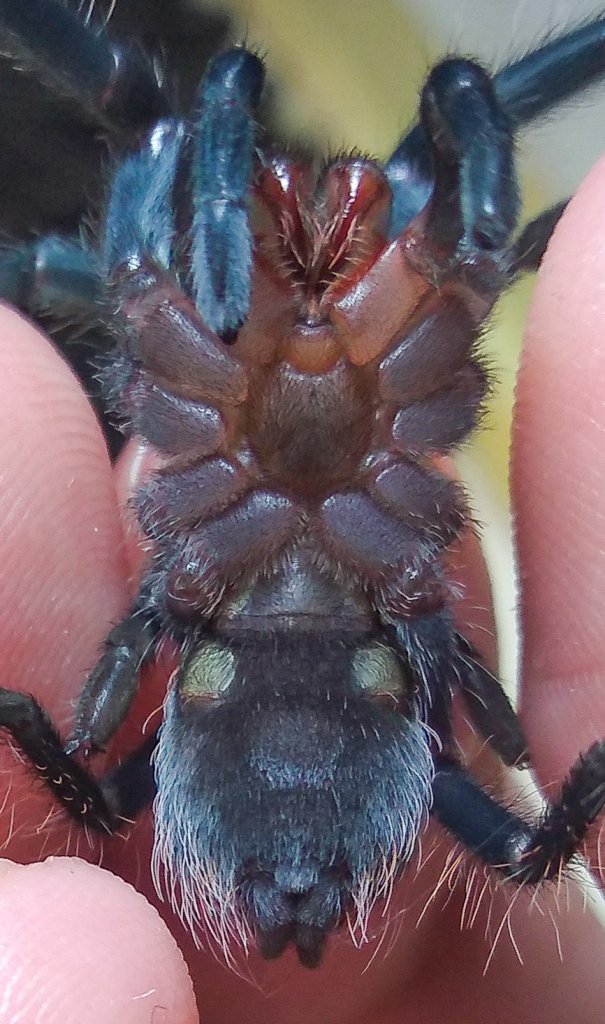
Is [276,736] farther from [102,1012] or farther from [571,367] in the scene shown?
[571,367]

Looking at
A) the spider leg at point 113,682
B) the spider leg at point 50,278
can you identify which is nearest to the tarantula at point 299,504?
the spider leg at point 113,682

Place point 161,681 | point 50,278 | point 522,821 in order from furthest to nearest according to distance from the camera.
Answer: point 50,278, point 161,681, point 522,821

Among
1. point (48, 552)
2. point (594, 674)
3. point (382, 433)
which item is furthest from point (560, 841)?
point (48, 552)

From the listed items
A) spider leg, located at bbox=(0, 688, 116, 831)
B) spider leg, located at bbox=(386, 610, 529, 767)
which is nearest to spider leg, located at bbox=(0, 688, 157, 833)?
spider leg, located at bbox=(0, 688, 116, 831)

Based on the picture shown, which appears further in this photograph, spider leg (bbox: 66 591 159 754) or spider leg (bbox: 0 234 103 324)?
spider leg (bbox: 0 234 103 324)

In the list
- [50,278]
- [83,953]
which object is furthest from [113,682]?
[50,278]

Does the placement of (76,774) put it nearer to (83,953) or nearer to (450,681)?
(83,953)

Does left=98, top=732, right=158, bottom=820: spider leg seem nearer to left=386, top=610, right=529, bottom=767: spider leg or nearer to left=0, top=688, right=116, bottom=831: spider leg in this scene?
left=0, top=688, right=116, bottom=831: spider leg

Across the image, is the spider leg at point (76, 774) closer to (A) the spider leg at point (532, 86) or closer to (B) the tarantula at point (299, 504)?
(B) the tarantula at point (299, 504)
